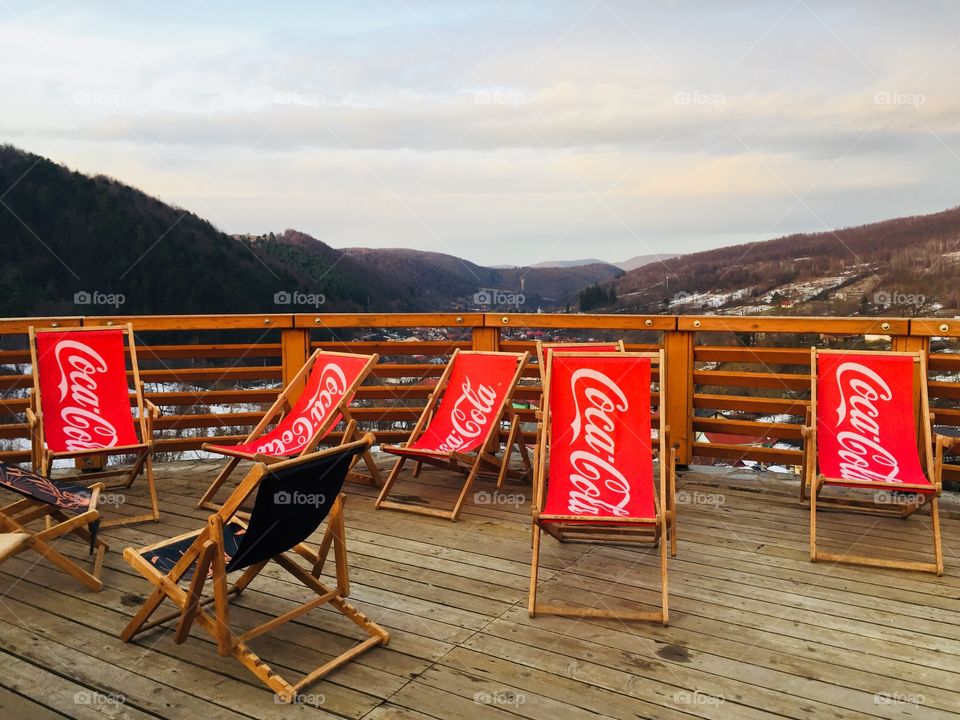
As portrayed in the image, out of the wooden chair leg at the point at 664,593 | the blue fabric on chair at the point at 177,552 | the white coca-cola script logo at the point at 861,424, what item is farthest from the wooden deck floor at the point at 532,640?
the white coca-cola script logo at the point at 861,424

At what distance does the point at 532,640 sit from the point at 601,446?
1.15 metres

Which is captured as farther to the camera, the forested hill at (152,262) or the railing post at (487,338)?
the forested hill at (152,262)

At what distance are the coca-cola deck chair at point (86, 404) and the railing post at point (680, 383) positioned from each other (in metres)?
3.33

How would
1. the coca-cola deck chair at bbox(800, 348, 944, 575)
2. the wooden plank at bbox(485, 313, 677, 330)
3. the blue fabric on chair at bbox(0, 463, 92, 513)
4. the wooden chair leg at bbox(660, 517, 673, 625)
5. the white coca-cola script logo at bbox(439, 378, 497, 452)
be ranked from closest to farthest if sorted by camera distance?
the wooden chair leg at bbox(660, 517, 673, 625) → the blue fabric on chair at bbox(0, 463, 92, 513) → the coca-cola deck chair at bbox(800, 348, 944, 575) → the white coca-cola script logo at bbox(439, 378, 497, 452) → the wooden plank at bbox(485, 313, 677, 330)

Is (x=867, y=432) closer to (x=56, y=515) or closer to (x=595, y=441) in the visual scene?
(x=595, y=441)

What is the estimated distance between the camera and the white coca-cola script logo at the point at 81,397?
4.44 meters

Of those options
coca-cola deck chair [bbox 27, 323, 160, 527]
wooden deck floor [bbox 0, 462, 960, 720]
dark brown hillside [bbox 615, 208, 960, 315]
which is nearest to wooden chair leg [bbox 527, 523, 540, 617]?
wooden deck floor [bbox 0, 462, 960, 720]

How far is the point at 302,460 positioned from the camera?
233cm

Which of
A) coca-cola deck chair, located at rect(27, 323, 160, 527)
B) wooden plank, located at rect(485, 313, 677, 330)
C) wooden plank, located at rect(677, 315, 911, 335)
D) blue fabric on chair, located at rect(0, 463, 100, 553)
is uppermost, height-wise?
wooden plank, located at rect(485, 313, 677, 330)

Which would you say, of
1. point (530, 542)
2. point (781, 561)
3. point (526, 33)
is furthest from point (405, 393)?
point (526, 33)

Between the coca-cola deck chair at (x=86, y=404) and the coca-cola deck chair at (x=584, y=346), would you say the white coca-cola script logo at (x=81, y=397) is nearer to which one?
the coca-cola deck chair at (x=86, y=404)

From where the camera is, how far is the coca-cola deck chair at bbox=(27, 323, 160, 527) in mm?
4324

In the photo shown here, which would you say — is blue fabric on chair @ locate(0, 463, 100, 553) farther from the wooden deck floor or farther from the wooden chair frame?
the wooden deck floor

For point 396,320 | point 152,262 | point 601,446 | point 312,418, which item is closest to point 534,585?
point 601,446
